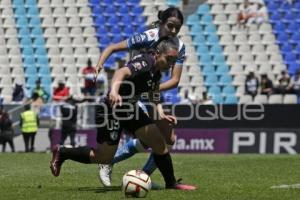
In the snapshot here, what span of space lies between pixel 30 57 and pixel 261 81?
8894 millimetres

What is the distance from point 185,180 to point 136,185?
2720 millimetres

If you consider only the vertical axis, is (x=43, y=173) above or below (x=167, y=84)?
below

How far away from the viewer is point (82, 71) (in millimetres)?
26734

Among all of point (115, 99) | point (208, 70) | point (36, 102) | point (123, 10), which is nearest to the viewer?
point (115, 99)

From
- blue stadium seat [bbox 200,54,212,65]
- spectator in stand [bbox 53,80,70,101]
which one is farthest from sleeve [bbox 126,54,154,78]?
blue stadium seat [bbox 200,54,212,65]

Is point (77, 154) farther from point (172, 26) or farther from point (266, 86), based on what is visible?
point (266, 86)

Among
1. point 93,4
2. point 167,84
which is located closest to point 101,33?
point 93,4

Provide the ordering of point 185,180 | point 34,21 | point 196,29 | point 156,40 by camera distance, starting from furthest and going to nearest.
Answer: point 34,21 → point 196,29 → point 185,180 → point 156,40

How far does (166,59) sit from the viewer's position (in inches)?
321

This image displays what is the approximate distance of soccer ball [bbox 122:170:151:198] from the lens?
804cm

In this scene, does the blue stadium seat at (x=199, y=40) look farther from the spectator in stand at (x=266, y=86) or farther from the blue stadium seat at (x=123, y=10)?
the spectator in stand at (x=266, y=86)

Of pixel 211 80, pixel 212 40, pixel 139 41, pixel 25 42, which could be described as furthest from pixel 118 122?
pixel 25 42

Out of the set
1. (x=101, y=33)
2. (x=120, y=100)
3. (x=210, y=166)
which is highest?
(x=101, y=33)

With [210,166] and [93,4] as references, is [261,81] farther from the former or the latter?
[210,166]
